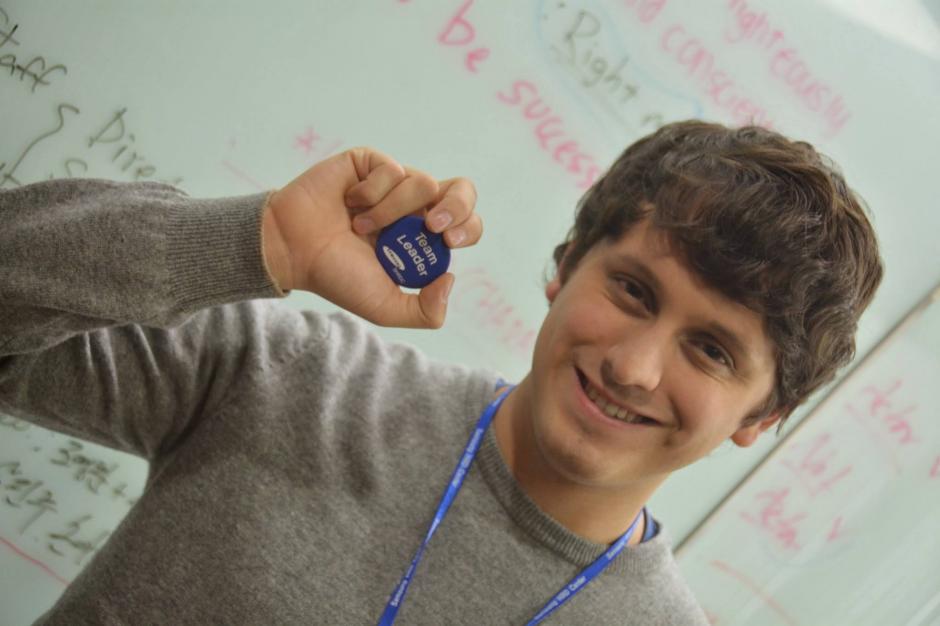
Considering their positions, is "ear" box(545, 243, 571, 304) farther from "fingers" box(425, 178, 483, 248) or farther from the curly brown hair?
"fingers" box(425, 178, 483, 248)

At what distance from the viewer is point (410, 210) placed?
758mm

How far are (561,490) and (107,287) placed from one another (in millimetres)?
578

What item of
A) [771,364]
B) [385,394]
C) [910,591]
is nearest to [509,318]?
[385,394]

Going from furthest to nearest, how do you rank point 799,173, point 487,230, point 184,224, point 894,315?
1. point 894,315
2. point 487,230
3. point 799,173
4. point 184,224

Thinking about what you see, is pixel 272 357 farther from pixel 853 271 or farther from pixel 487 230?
pixel 853 271

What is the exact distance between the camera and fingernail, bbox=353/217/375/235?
30.6 inches

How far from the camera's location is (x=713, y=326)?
2.77ft

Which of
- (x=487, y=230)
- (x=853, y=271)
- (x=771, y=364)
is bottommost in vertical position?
(x=487, y=230)

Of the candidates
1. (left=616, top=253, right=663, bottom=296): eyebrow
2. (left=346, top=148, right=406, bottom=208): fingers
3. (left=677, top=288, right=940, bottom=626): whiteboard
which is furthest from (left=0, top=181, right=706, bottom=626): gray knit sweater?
(left=677, top=288, right=940, bottom=626): whiteboard

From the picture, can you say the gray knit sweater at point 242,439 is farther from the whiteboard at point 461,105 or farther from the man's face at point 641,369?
the whiteboard at point 461,105

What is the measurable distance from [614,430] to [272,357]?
42 cm

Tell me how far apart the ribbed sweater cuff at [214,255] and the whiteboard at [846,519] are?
45.3 inches

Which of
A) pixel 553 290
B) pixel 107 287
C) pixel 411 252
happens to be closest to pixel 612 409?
pixel 553 290

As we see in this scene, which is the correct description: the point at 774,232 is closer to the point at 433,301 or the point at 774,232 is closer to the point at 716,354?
the point at 716,354
